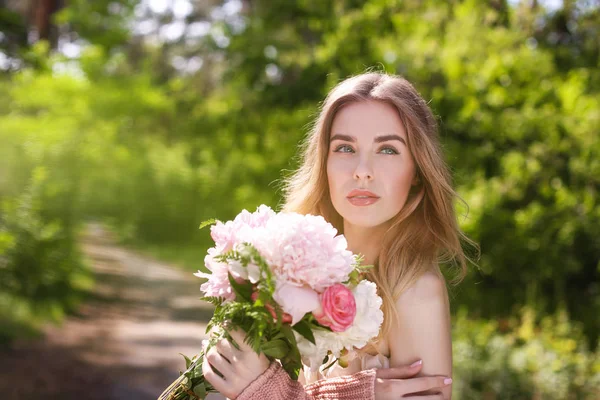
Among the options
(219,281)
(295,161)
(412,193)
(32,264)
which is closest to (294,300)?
(219,281)

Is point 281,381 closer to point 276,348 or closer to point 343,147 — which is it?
point 276,348

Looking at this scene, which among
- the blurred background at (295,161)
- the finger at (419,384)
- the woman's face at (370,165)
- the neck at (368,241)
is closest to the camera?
the finger at (419,384)

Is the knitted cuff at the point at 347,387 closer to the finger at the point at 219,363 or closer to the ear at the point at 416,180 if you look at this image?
the finger at the point at 219,363

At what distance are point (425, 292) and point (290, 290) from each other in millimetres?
613

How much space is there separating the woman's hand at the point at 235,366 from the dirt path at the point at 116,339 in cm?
523

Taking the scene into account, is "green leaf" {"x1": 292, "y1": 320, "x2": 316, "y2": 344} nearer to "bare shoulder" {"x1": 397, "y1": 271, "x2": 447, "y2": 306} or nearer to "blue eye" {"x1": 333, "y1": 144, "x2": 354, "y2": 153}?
"bare shoulder" {"x1": 397, "y1": 271, "x2": 447, "y2": 306}

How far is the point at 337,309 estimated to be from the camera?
5.81ft

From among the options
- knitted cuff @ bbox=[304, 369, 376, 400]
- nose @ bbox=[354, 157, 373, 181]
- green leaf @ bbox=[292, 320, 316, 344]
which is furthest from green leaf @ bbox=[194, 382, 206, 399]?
nose @ bbox=[354, 157, 373, 181]

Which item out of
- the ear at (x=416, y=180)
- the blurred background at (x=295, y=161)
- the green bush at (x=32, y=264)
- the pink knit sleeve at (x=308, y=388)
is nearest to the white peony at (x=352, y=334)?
the pink knit sleeve at (x=308, y=388)

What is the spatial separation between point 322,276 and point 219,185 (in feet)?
23.9

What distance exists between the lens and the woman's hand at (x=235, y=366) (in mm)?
1903

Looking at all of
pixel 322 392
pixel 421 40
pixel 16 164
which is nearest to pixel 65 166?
pixel 16 164

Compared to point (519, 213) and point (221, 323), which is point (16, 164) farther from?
point (221, 323)

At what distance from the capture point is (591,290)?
7914 millimetres
